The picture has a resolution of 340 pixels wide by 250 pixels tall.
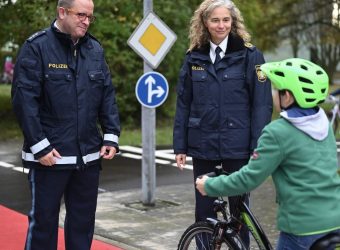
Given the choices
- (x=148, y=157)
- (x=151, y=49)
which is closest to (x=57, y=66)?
(x=151, y=49)

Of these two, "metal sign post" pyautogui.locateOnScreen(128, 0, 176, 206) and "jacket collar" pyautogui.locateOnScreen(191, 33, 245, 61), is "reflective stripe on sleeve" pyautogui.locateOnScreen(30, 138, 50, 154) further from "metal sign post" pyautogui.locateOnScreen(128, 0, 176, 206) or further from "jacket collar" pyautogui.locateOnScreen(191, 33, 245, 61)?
"metal sign post" pyautogui.locateOnScreen(128, 0, 176, 206)

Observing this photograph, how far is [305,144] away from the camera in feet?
10.3

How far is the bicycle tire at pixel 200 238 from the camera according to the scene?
3.92m

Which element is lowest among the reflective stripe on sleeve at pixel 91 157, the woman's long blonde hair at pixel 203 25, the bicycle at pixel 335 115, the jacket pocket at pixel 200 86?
the bicycle at pixel 335 115

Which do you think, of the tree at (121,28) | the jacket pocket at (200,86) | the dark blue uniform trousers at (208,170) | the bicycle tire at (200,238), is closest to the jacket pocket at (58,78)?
the jacket pocket at (200,86)

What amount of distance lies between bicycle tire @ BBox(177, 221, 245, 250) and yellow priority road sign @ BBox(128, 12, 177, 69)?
141 inches

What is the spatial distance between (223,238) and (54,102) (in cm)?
135

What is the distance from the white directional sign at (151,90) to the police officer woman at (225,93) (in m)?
2.96

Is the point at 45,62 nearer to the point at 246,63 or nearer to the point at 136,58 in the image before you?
the point at 246,63

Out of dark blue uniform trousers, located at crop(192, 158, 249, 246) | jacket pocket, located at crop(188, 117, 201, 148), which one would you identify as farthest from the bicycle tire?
jacket pocket, located at crop(188, 117, 201, 148)

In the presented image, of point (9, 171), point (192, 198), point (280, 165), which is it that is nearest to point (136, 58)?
point (9, 171)

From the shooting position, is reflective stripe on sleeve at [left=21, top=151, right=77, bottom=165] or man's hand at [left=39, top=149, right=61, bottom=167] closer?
man's hand at [left=39, top=149, right=61, bottom=167]

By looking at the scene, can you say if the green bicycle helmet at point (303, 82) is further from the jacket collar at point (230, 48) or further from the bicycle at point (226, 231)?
the jacket collar at point (230, 48)

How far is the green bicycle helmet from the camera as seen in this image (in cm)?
318
